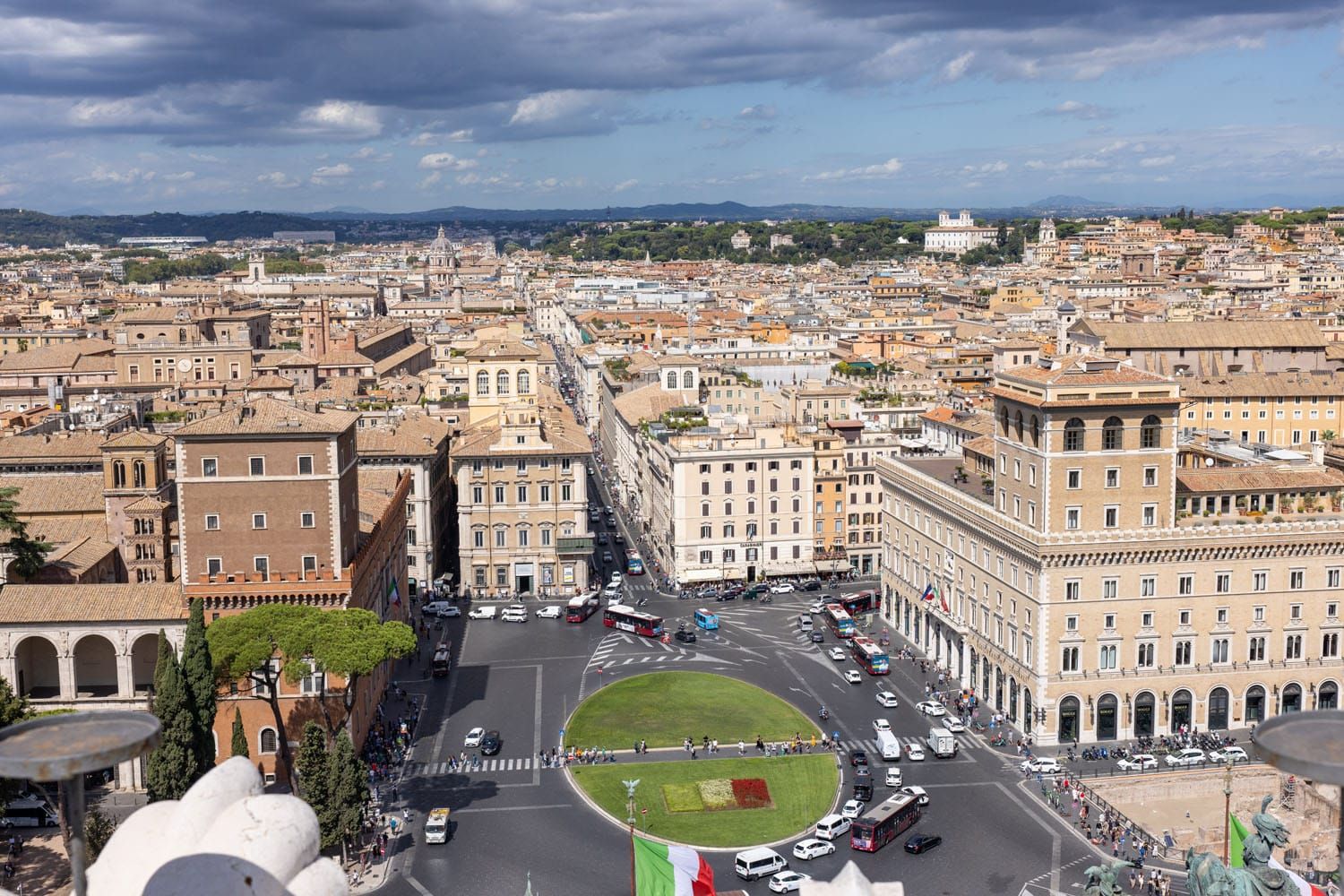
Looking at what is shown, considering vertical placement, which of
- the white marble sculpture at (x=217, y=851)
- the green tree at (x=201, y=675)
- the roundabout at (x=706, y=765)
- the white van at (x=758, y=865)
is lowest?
the roundabout at (x=706, y=765)

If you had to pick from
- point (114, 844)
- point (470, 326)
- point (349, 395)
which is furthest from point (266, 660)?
point (470, 326)

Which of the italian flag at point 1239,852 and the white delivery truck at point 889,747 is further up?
the italian flag at point 1239,852

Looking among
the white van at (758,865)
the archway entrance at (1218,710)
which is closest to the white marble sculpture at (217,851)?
the white van at (758,865)

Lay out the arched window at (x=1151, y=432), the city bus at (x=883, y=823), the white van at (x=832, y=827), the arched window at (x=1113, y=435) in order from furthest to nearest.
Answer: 1. the arched window at (x=1151, y=432)
2. the arched window at (x=1113, y=435)
3. the white van at (x=832, y=827)
4. the city bus at (x=883, y=823)

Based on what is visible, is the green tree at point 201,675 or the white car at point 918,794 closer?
the green tree at point 201,675

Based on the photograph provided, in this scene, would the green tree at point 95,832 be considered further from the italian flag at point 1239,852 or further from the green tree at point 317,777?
the italian flag at point 1239,852

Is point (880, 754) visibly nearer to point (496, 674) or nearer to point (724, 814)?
point (724, 814)

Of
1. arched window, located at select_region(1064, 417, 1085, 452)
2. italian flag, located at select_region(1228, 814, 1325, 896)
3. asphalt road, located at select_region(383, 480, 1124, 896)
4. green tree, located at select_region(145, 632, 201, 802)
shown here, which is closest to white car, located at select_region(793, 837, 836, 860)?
asphalt road, located at select_region(383, 480, 1124, 896)
